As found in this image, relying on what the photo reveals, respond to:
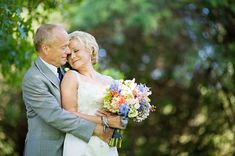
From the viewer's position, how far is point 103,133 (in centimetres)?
488

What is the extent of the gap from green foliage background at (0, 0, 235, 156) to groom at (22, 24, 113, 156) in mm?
5325

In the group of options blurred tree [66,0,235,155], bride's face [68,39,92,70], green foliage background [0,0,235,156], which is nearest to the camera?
bride's face [68,39,92,70]

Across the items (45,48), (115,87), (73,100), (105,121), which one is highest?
(45,48)

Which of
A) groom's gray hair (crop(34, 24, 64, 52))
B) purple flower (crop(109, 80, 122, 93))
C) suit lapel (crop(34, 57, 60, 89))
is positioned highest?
groom's gray hair (crop(34, 24, 64, 52))

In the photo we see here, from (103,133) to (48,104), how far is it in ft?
1.63

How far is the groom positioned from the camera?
4.70 m

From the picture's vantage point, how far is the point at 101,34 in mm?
11953

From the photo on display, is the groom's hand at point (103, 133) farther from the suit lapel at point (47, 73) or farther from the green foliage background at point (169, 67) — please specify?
the green foliage background at point (169, 67)

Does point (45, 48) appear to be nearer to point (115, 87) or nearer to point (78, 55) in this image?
point (78, 55)

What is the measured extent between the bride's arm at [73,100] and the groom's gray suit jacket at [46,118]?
4 cm

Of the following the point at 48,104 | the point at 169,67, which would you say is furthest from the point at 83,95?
the point at 169,67

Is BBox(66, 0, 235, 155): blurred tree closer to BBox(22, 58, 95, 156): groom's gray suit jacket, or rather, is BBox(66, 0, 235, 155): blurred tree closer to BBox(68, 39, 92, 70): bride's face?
BBox(68, 39, 92, 70): bride's face

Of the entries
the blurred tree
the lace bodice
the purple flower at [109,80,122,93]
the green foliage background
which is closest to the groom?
the lace bodice

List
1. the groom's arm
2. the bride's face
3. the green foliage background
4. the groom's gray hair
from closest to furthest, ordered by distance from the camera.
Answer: the groom's arm, the groom's gray hair, the bride's face, the green foliage background
